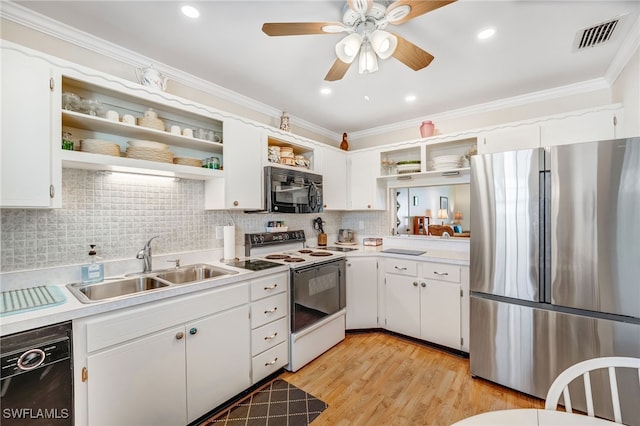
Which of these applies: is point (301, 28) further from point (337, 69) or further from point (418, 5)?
point (418, 5)

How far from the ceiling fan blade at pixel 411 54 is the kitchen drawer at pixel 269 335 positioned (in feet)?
7.08

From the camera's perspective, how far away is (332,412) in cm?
187

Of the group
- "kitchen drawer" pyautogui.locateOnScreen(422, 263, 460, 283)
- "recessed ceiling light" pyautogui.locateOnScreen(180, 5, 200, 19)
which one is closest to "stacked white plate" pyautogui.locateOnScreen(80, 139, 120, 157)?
"recessed ceiling light" pyautogui.locateOnScreen(180, 5, 200, 19)

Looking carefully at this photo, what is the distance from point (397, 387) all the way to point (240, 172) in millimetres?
2207

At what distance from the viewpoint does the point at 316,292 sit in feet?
8.48

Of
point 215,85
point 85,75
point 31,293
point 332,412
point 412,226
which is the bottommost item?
point 332,412

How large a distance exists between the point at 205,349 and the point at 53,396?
0.72 m

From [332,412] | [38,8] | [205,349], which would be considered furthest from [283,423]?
[38,8]

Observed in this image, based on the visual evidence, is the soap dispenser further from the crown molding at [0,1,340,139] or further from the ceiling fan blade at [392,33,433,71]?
the ceiling fan blade at [392,33,433,71]

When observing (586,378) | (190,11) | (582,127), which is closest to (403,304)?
(586,378)

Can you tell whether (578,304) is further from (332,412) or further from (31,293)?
(31,293)

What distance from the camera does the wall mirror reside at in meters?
3.15

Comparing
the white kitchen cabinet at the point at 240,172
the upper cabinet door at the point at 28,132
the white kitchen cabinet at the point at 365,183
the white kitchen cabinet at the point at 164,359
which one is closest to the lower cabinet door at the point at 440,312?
the white kitchen cabinet at the point at 365,183

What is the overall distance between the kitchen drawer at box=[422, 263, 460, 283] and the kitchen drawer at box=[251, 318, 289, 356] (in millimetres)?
1463
